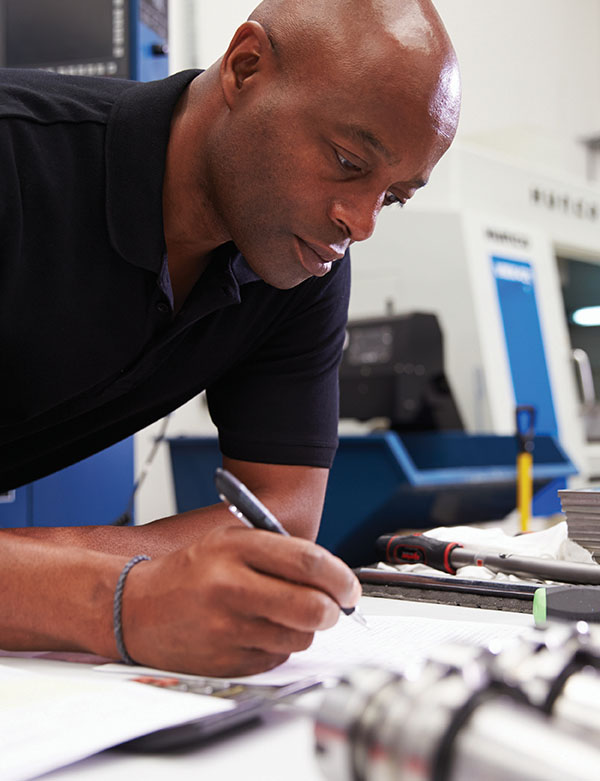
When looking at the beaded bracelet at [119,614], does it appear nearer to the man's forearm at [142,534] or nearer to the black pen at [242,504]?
the black pen at [242,504]

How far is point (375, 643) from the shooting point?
70cm

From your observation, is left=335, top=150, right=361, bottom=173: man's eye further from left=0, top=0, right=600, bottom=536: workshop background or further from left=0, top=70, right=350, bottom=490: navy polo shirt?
left=0, top=0, right=600, bottom=536: workshop background

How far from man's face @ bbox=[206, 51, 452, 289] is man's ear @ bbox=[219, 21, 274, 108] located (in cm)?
2

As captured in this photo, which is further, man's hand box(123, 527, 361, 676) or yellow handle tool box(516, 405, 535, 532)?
yellow handle tool box(516, 405, 535, 532)

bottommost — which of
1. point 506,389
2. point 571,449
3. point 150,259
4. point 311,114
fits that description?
point 571,449

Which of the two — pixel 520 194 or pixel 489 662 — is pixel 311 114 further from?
pixel 520 194

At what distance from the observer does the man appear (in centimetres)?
92

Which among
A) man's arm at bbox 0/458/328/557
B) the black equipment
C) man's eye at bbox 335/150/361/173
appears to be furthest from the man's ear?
the black equipment

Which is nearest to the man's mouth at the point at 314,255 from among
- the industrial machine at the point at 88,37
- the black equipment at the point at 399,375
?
the industrial machine at the point at 88,37

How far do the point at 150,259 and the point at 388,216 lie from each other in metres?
2.70

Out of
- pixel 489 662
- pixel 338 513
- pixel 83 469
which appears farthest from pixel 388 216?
pixel 489 662

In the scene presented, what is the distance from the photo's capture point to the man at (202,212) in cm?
92

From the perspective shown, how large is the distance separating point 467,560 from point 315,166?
1.60ft

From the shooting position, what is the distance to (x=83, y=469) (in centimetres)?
190
